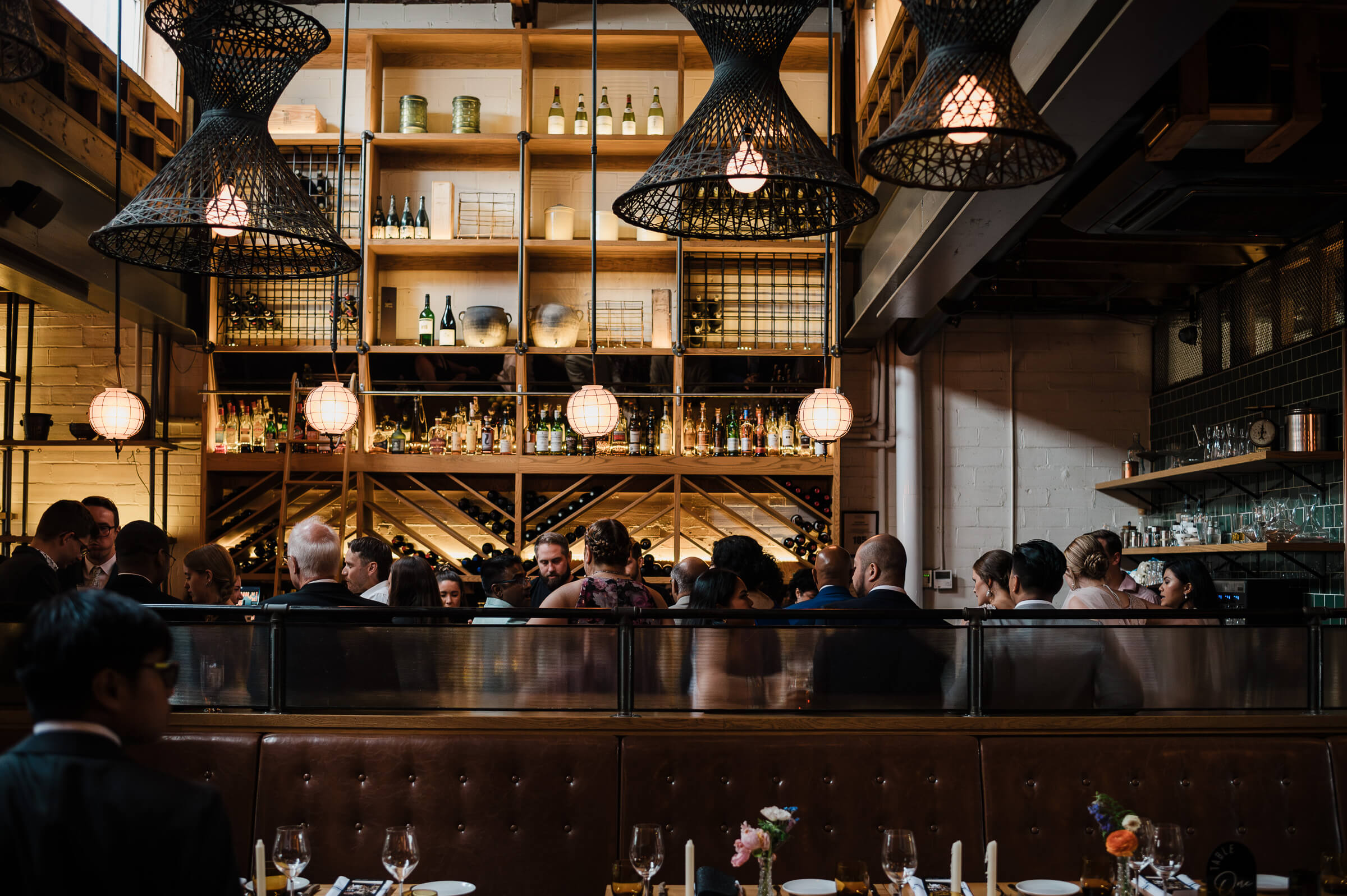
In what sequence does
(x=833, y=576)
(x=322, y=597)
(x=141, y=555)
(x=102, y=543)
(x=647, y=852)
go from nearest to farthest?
1. (x=647, y=852)
2. (x=322, y=597)
3. (x=141, y=555)
4. (x=833, y=576)
5. (x=102, y=543)

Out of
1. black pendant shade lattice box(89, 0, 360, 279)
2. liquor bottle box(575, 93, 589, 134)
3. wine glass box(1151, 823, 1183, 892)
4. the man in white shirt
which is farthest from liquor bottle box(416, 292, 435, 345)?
wine glass box(1151, 823, 1183, 892)

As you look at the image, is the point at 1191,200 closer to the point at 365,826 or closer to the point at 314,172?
the point at 365,826

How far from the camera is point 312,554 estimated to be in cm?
401

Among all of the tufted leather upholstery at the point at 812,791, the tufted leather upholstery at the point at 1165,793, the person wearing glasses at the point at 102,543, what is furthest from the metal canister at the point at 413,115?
the tufted leather upholstery at the point at 1165,793

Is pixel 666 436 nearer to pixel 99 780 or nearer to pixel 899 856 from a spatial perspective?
pixel 899 856

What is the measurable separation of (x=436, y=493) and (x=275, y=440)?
3.66 ft

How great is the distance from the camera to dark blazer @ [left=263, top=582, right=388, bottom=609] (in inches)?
146

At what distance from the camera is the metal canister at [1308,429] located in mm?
5637

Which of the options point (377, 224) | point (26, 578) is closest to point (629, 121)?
point (377, 224)

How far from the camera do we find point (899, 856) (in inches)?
93.7

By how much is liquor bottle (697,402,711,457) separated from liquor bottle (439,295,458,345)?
5.28 feet

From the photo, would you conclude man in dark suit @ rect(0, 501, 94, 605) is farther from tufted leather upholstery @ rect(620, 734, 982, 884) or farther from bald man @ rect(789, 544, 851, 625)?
bald man @ rect(789, 544, 851, 625)

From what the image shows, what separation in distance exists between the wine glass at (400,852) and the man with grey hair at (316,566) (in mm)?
1448

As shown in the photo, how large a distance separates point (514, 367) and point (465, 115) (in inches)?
63.3
